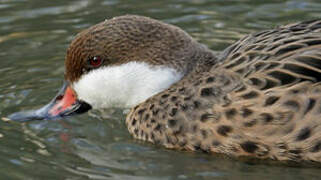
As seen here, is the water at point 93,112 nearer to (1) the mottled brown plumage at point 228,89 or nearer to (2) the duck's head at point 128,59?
(1) the mottled brown plumage at point 228,89

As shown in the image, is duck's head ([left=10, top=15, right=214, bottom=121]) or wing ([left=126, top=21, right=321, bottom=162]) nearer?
wing ([left=126, top=21, right=321, bottom=162])

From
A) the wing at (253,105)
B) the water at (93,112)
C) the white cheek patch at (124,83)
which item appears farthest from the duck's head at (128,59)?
the water at (93,112)

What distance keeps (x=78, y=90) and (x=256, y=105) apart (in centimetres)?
173

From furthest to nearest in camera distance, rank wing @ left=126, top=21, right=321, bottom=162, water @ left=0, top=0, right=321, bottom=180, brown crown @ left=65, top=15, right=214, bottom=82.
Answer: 1. brown crown @ left=65, top=15, right=214, bottom=82
2. water @ left=0, top=0, right=321, bottom=180
3. wing @ left=126, top=21, right=321, bottom=162

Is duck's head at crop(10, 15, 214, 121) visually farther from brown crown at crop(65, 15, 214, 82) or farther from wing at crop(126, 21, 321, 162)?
wing at crop(126, 21, 321, 162)

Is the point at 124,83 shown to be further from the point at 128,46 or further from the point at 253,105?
the point at 253,105

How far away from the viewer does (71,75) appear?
6.26 meters

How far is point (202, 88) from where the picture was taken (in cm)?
583

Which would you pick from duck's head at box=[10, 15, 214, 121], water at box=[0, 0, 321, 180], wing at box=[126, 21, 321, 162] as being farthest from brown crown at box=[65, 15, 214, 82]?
water at box=[0, 0, 321, 180]

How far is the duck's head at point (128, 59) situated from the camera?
20.0ft

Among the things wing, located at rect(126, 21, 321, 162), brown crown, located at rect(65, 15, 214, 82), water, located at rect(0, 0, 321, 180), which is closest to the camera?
wing, located at rect(126, 21, 321, 162)

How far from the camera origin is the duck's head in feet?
20.0

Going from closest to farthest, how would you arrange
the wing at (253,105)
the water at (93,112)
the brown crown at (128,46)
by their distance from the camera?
the wing at (253,105), the water at (93,112), the brown crown at (128,46)

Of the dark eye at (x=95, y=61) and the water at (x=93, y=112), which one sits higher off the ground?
the dark eye at (x=95, y=61)
